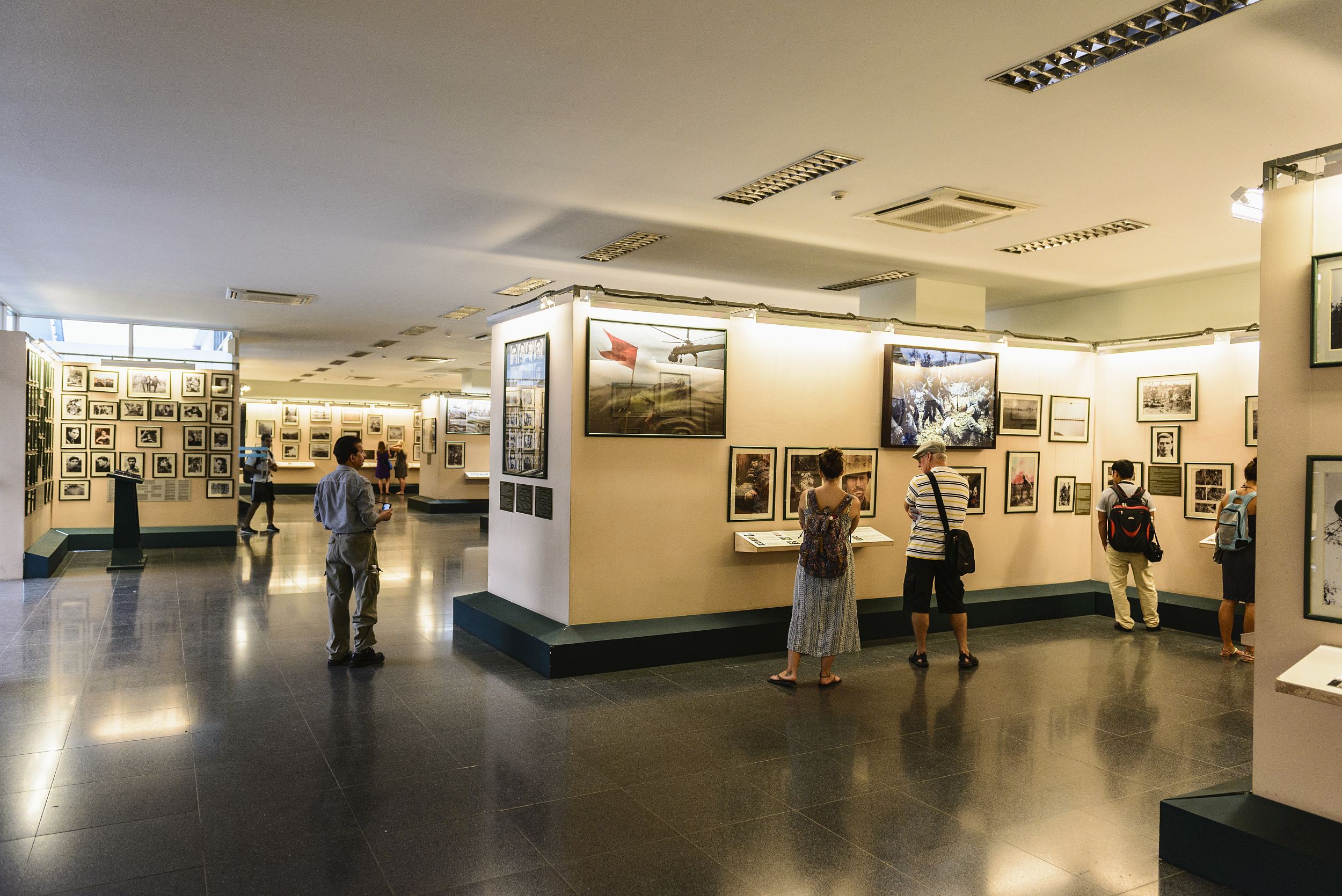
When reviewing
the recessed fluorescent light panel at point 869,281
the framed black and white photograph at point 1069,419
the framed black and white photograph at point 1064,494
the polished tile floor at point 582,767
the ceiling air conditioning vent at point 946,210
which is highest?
the recessed fluorescent light panel at point 869,281

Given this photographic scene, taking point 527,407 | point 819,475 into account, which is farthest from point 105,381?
point 819,475

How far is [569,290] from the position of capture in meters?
7.55

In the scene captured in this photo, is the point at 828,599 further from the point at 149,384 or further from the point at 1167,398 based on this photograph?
the point at 149,384

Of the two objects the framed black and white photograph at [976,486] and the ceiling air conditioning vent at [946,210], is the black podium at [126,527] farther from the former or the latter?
the framed black and white photograph at [976,486]

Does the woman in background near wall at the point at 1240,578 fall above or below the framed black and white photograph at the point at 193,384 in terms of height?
below

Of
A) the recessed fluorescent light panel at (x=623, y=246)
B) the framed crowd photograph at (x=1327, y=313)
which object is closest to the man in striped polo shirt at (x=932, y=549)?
the recessed fluorescent light panel at (x=623, y=246)

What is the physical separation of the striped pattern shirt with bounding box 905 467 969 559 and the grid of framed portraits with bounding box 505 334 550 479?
3.40m

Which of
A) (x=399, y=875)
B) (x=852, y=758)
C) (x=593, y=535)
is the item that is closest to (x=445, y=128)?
(x=593, y=535)

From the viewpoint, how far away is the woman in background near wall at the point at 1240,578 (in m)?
7.97

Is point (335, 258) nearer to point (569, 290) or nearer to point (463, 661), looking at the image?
point (569, 290)

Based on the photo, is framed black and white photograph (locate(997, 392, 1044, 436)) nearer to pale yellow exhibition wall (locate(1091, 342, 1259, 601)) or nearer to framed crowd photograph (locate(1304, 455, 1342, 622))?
pale yellow exhibition wall (locate(1091, 342, 1259, 601))

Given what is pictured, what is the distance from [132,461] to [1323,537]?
671 inches

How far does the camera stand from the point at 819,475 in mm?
8852

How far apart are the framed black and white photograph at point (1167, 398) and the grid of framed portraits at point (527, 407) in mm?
7253
